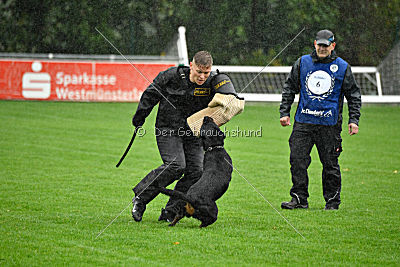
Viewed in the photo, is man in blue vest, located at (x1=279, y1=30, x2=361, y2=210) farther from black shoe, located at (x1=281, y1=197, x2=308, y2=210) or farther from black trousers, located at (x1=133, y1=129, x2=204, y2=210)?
black trousers, located at (x1=133, y1=129, x2=204, y2=210)

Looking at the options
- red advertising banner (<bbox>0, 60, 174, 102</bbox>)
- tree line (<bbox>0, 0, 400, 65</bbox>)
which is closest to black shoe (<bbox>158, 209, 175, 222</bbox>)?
red advertising banner (<bbox>0, 60, 174, 102</bbox>)

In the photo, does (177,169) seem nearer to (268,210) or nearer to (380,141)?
(268,210)

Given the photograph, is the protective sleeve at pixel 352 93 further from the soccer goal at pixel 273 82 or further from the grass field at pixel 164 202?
the soccer goal at pixel 273 82

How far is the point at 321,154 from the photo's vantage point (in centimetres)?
727

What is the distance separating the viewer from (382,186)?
8672mm

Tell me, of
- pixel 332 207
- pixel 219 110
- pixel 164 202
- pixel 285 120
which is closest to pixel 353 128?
pixel 285 120

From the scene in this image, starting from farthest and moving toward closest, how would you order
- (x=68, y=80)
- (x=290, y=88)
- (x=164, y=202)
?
(x=68, y=80) → (x=164, y=202) → (x=290, y=88)

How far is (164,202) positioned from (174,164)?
4.76 ft

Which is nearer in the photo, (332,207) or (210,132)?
(210,132)

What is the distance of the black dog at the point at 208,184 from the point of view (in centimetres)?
581

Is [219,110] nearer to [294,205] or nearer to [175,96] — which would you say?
[175,96]

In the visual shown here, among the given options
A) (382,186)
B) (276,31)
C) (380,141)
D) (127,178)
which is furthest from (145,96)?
(276,31)

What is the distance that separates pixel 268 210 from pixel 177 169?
4.21ft

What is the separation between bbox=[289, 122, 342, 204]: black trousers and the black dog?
51.5 inches
